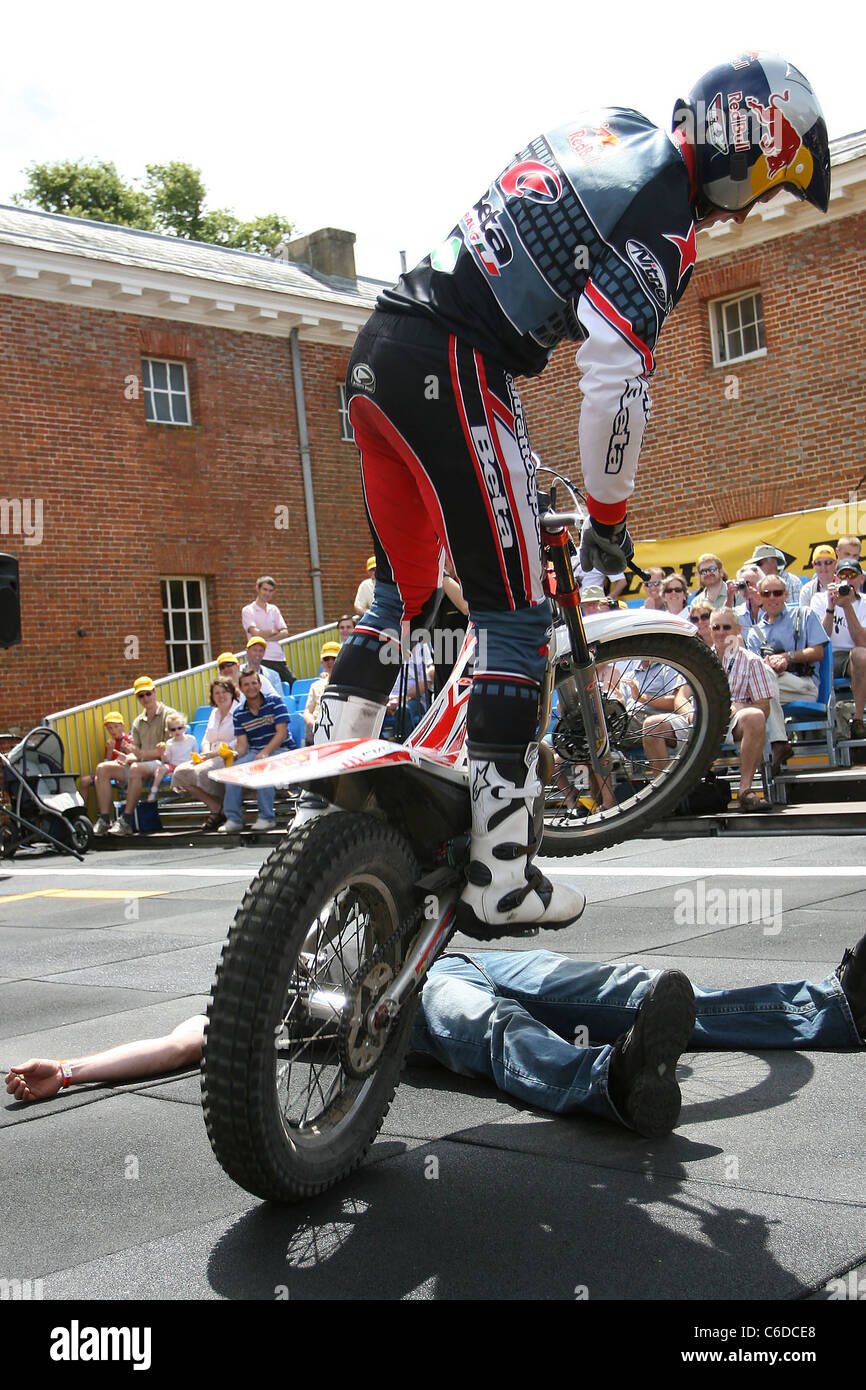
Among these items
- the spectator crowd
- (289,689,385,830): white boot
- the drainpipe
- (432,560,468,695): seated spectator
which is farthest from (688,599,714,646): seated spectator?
the drainpipe

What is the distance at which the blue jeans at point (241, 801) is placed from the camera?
12308 mm

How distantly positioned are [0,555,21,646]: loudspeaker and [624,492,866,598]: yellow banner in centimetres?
671

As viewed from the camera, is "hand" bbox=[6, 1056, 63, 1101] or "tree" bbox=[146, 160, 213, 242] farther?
"tree" bbox=[146, 160, 213, 242]

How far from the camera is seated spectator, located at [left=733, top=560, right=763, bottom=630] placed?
10391 millimetres

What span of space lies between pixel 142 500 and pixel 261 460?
2.55m

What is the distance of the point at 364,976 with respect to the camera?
247 cm

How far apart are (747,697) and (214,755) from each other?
19.0 feet

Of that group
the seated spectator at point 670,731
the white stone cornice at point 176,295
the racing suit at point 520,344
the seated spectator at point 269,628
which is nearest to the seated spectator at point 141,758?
the seated spectator at point 269,628

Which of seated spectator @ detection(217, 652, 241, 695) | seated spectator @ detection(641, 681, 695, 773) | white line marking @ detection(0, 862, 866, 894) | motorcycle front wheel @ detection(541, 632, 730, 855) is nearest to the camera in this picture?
motorcycle front wheel @ detection(541, 632, 730, 855)

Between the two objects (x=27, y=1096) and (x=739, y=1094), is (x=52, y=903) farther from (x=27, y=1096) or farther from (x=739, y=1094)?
(x=739, y=1094)

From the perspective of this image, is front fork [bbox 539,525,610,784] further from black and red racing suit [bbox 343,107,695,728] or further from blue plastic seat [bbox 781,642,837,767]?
blue plastic seat [bbox 781,642,837,767]

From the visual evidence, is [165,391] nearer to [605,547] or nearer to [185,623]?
[185,623]

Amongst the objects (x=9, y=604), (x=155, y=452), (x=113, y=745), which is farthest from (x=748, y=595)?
(x=155, y=452)

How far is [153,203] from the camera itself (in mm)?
40812
